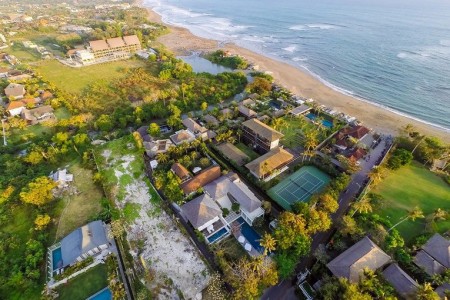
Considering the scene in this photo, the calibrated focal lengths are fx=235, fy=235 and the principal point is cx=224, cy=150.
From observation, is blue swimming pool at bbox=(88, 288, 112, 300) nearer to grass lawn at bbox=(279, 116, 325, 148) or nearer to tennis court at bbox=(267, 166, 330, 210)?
tennis court at bbox=(267, 166, 330, 210)

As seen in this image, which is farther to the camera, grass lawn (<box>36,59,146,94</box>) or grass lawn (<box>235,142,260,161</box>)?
grass lawn (<box>36,59,146,94</box>)

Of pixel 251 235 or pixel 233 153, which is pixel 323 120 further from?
pixel 251 235

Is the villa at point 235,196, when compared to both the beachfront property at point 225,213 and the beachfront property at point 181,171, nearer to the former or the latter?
the beachfront property at point 225,213

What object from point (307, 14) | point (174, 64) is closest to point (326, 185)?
point (174, 64)

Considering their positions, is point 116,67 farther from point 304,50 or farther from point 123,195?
point 304,50

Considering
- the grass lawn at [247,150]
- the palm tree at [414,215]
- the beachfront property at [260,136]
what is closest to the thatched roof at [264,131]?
the beachfront property at [260,136]

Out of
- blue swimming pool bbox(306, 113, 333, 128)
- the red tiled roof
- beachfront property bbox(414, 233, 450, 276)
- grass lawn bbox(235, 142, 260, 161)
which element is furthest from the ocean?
the red tiled roof

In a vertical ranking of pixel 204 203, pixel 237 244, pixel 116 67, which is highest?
pixel 204 203

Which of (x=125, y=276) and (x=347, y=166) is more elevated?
(x=347, y=166)
